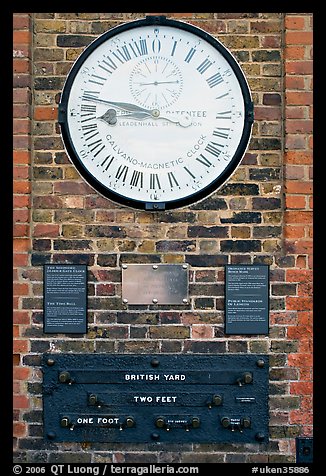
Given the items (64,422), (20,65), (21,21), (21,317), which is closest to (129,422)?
(64,422)

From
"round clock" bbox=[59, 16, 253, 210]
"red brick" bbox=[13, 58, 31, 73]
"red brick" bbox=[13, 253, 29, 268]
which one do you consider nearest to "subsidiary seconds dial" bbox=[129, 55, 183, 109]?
"round clock" bbox=[59, 16, 253, 210]

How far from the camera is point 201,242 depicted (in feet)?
13.6

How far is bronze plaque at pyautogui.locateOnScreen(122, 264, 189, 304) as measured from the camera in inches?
162

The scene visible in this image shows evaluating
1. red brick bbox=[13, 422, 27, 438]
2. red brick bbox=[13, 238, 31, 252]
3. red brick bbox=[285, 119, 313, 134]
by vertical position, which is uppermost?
red brick bbox=[285, 119, 313, 134]

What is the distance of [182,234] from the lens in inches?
163

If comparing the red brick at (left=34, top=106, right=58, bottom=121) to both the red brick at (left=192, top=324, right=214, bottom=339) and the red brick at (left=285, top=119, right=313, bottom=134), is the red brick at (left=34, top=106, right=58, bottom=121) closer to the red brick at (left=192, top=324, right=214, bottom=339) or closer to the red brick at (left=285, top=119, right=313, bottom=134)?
the red brick at (left=285, top=119, right=313, bottom=134)

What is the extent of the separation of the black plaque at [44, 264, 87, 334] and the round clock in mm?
500

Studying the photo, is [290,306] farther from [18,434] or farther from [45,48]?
[45,48]

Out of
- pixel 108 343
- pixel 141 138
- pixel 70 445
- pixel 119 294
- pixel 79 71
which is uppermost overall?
pixel 79 71

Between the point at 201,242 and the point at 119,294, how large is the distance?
21.2 inches

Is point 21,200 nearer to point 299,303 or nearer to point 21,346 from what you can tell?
point 21,346

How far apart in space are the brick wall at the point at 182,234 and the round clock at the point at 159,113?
10 cm

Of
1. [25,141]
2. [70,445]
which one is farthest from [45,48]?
[70,445]

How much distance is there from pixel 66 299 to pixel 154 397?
28.5 inches
